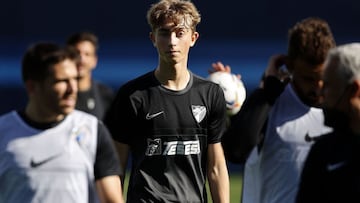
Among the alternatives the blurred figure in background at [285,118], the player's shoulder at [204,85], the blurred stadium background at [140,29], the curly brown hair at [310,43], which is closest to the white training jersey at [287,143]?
the blurred figure in background at [285,118]

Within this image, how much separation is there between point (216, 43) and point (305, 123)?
8.80 metres

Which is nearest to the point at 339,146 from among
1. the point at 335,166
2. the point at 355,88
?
the point at 335,166

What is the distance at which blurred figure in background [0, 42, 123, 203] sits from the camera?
520 cm

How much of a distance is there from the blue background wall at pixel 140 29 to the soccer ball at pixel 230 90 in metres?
6.85

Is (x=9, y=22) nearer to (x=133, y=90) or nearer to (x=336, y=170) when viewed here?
(x=133, y=90)

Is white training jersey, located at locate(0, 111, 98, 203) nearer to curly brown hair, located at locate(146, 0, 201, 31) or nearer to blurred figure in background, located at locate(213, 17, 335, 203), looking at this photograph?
blurred figure in background, located at locate(213, 17, 335, 203)

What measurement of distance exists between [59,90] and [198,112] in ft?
4.89

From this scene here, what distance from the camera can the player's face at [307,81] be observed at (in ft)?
18.9

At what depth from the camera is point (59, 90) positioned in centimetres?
521

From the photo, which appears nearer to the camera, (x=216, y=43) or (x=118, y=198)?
(x=118, y=198)

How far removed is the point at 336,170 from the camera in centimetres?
430

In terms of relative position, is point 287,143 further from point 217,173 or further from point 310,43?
point 217,173

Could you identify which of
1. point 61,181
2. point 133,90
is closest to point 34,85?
point 61,181

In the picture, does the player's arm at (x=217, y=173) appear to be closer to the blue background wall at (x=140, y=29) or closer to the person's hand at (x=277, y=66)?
the person's hand at (x=277, y=66)
